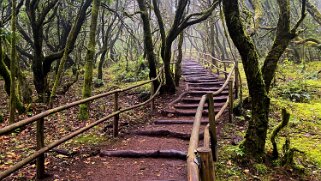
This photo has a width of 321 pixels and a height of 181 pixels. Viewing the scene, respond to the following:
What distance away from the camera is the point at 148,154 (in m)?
6.98

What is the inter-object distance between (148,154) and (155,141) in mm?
1140

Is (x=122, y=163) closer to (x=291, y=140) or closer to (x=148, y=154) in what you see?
(x=148, y=154)

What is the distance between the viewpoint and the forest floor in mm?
6379

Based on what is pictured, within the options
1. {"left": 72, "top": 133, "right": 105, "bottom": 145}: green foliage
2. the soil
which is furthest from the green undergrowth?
{"left": 72, "top": 133, "right": 105, "bottom": 145}: green foliage

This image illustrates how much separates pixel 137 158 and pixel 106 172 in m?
0.98

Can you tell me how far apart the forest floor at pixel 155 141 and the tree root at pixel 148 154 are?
17cm

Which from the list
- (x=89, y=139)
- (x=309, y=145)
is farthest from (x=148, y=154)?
(x=309, y=145)

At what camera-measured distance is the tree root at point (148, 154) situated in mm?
6797

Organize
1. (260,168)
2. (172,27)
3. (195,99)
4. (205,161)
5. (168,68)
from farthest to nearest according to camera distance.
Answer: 1. (168,68)
2. (172,27)
3. (195,99)
4. (260,168)
5. (205,161)

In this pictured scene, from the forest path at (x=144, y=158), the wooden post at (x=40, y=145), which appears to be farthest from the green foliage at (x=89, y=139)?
the wooden post at (x=40, y=145)

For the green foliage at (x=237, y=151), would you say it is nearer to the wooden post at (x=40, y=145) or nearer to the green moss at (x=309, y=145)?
the green moss at (x=309, y=145)

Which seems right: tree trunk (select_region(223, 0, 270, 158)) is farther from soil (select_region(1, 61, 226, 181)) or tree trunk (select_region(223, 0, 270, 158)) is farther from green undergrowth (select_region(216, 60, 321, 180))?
soil (select_region(1, 61, 226, 181))

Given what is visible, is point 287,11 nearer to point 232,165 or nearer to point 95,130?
point 232,165

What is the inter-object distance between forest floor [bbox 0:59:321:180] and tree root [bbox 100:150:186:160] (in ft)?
0.54
